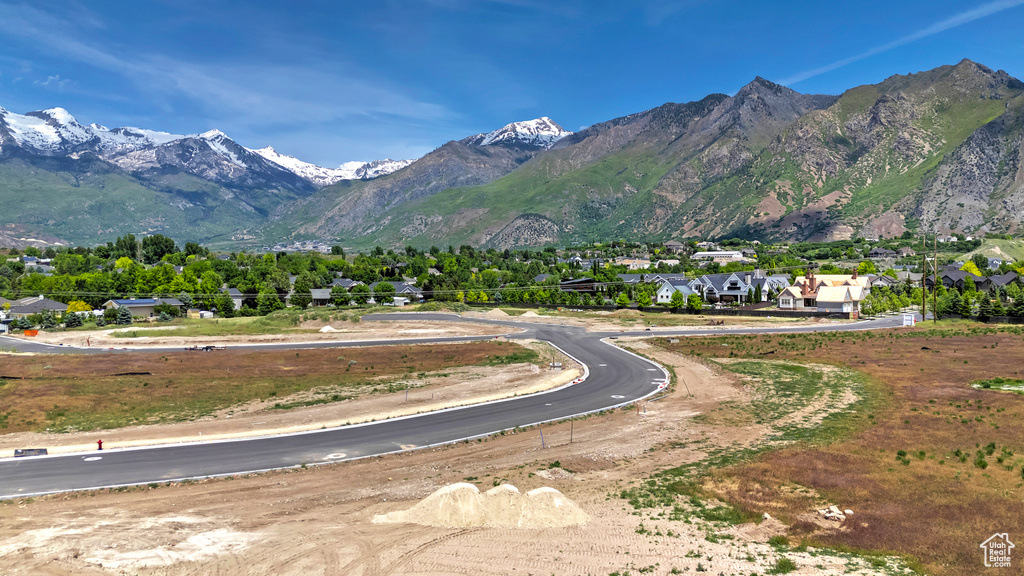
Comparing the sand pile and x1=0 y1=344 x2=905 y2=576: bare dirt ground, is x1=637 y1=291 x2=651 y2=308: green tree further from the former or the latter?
the sand pile

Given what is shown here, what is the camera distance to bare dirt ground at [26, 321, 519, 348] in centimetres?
8056

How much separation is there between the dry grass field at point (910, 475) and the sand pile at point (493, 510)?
6.71m

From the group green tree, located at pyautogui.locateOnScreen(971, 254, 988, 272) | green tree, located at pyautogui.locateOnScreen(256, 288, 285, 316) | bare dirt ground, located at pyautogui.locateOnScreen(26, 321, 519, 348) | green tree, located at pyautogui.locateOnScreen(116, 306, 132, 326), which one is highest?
green tree, located at pyautogui.locateOnScreen(971, 254, 988, 272)

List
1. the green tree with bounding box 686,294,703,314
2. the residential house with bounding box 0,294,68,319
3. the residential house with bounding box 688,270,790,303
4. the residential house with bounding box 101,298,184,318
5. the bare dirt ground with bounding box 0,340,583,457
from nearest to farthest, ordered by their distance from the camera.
Answer: the bare dirt ground with bounding box 0,340,583,457 < the green tree with bounding box 686,294,703,314 < the residential house with bounding box 0,294,68,319 < the residential house with bounding box 101,298,184,318 < the residential house with bounding box 688,270,790,303

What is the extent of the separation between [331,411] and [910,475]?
3308cm

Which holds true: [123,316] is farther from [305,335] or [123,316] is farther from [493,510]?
[493,510]

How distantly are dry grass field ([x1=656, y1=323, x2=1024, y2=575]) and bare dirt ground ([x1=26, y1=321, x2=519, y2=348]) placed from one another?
195 feet

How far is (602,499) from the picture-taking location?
71.5ft

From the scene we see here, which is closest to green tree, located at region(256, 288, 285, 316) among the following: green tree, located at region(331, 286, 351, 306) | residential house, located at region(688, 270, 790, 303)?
green tree, located at region(331, 286, 351, 306)

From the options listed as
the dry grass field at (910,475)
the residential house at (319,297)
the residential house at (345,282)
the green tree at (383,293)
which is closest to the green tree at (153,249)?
the residential house at (345,282)

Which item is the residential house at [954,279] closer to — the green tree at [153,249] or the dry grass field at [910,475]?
the dry grass field at [910,475]

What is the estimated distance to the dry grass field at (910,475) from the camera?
17375mm

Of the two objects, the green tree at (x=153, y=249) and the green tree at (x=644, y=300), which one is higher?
the green tree at (x=153, y=249)

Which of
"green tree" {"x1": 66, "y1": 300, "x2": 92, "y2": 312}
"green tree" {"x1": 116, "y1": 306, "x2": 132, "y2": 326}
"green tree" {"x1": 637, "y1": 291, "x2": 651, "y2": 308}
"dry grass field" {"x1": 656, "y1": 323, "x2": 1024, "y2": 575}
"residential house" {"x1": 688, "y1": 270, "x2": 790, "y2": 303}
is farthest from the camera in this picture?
"residential house" {"x1": 688, "y1": 270, "x2": 790, "y2": 303}
